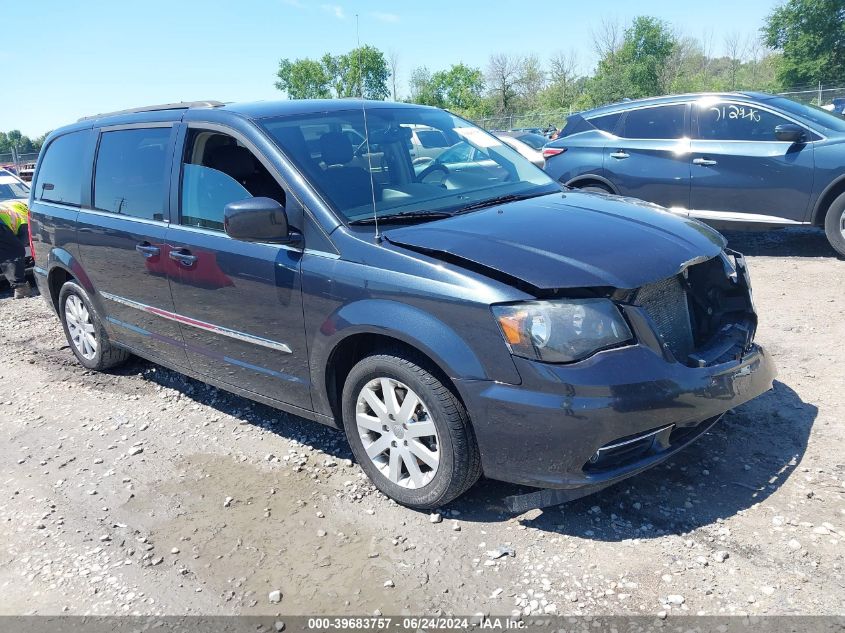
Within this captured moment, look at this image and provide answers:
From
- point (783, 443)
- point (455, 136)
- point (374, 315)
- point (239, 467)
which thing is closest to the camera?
point (374, 315)

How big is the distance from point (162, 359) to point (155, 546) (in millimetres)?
1720

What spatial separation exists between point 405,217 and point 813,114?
6.11 meters

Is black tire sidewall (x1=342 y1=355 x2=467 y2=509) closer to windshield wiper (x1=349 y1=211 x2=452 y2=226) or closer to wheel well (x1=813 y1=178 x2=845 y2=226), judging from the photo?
windshield wiper (x1=349 y1=211 x2=452 y2=226)

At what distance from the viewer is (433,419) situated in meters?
3.10

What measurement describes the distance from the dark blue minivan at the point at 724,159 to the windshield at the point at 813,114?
0.04 feet

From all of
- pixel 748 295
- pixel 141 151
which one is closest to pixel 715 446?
pixel 748 295

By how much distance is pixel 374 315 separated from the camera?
3.18 metres

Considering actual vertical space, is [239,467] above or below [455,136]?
below

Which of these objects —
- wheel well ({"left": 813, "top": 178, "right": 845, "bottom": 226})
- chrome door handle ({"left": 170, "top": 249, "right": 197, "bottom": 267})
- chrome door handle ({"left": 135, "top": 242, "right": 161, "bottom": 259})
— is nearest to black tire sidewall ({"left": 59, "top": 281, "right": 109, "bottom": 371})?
chrome door handle ({"left": 135, "top": 242, "right": 161, "bottom": 259})

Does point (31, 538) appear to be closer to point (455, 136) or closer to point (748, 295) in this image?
point (455, 136)

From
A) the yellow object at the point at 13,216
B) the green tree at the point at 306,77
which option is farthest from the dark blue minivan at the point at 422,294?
the green tree at the point at 306,77

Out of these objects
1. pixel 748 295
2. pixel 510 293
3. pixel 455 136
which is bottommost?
pixel 748 295

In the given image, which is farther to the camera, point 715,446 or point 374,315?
point 715,446

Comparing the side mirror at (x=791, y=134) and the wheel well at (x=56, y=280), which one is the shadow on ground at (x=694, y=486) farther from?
the side mirror at (x=791, y=134)
